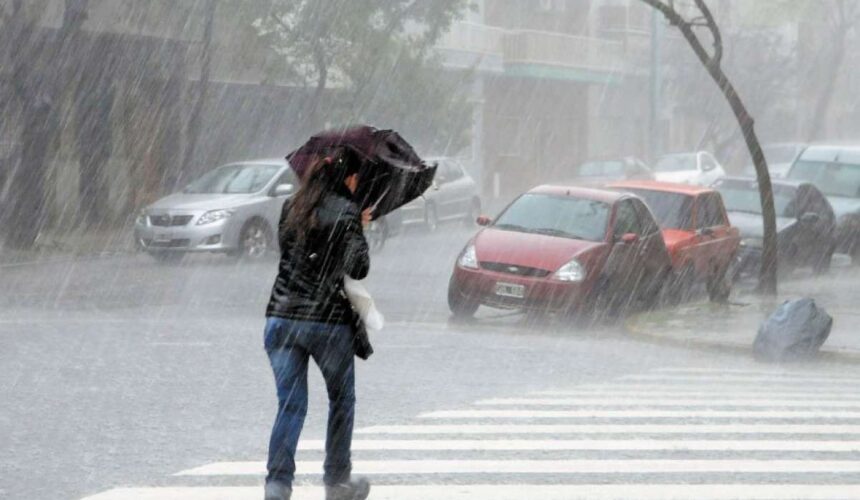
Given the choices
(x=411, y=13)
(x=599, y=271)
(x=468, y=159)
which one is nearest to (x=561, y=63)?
(x=468, y=159)

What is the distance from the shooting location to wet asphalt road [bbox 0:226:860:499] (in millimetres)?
8758

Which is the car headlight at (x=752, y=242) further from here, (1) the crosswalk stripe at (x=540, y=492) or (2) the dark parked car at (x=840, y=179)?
(1) the crosswalk stripe at (x=540, y=492)

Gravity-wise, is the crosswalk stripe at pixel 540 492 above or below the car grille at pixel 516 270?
above

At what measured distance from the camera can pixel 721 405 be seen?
36.2ft

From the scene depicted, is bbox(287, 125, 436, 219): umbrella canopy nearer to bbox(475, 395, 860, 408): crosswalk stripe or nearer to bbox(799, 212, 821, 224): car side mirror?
bbox(475, 395, 860, 408): crosswalk stripe

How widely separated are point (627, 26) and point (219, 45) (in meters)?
26.9

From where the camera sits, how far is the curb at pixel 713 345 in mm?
14953

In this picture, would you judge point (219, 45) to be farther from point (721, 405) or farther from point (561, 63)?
point (721, 405)

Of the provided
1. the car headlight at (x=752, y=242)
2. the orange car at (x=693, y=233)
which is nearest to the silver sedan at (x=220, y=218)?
the orange car at (x=693, y=233)

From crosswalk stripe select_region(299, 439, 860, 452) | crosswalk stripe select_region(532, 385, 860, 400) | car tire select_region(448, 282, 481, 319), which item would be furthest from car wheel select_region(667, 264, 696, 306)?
crosswalk stripe select_region(299, 439, 860, 452)

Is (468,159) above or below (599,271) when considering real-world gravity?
below

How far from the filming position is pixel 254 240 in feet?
83.5

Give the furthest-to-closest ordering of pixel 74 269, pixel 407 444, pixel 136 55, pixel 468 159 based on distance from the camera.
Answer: pixel 468 159
pixel 136 55
pixel 74 269
pixel 407 444

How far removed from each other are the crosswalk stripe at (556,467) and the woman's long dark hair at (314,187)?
188 cm
